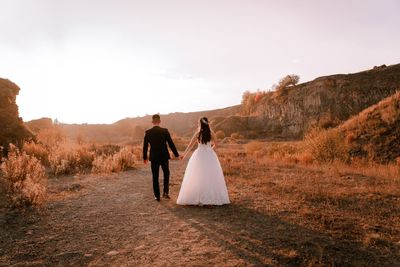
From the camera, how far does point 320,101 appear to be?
38.5 meters

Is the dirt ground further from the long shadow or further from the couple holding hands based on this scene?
the couple holding hands

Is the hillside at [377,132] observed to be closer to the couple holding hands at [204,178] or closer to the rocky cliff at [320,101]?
the rocky cliff at [320,101]

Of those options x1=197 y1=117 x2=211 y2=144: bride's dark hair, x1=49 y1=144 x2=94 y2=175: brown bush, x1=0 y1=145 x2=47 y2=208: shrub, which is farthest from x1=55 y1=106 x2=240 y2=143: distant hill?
x1=197 y1=117 x2=211 y2=144: bride's dark hair

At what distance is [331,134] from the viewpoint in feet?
55.1

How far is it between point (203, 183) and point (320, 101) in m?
→ 33.1

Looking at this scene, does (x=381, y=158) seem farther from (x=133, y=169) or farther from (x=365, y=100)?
(x=365, y=100)

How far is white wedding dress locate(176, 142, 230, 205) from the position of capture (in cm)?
850

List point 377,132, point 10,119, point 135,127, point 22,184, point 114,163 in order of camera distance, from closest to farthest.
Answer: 1. point 22,184
2. point 114,163
3. point 10,119
4. point 377,132
5. point 135,127

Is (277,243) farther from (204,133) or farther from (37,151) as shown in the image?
(37,151)

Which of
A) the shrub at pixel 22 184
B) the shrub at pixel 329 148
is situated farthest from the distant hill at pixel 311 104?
the shrub at pixel 22 184

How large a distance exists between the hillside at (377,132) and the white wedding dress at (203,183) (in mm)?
10887

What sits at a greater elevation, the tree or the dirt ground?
the tree

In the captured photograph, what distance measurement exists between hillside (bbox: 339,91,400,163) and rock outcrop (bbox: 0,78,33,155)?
667 inches

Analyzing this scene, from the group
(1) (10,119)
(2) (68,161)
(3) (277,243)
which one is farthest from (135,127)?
(3) (277,243)
